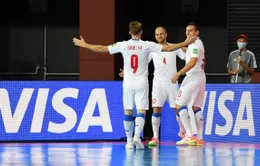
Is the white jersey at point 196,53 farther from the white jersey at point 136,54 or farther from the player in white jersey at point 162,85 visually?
the white jersey at point 136,54

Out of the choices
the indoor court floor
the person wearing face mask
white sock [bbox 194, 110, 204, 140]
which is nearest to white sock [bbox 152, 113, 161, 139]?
the indoor court floor

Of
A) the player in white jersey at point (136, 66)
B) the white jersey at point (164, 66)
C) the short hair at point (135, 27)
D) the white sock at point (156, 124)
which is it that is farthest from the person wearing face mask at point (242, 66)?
the short hair at point (135, 27)

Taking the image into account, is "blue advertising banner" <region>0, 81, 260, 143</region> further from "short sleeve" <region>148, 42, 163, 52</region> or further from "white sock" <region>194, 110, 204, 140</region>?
"short sleeve" <region>148, 42, 163, 52</region>

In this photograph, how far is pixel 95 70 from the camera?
22609 mm

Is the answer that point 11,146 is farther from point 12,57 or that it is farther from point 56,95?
point 12,57

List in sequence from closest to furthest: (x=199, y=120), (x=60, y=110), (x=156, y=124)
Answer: (x=199, y=120)
(x=156, y=124)
(x=60, y=110)

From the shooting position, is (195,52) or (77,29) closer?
(195,52)

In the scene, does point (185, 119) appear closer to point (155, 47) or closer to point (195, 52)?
point (195, 52)

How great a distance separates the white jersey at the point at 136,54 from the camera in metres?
16.7

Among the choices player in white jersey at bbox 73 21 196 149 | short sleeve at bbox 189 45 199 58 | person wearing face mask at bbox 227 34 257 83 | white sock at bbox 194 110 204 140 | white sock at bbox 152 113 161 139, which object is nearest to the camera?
player in white jersey at bbox 73 21 196 149

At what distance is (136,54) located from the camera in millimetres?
16656

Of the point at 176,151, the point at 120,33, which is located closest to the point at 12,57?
the point at 120,33

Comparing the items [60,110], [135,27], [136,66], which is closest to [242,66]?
[60,110]

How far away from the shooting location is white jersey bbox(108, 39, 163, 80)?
54.6 feet
